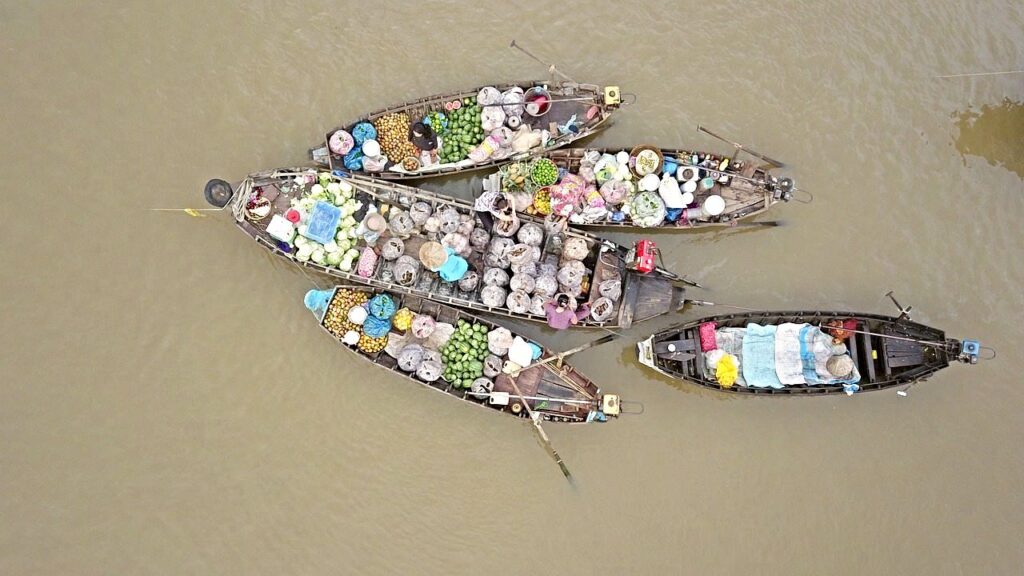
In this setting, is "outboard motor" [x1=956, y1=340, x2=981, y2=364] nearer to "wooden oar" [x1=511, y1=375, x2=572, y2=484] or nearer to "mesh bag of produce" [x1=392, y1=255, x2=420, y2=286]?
"wooden oar" [x1=511, y1=375, x2=572, y2=484]

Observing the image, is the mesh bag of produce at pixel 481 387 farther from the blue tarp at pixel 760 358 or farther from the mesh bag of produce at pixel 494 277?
the blue tarp at pixel 760 358

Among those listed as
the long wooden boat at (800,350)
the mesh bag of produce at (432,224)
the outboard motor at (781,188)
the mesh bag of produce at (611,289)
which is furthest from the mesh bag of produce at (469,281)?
the outboard motor at (781,188)

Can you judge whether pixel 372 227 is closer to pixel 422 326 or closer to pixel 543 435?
pixel 422 326

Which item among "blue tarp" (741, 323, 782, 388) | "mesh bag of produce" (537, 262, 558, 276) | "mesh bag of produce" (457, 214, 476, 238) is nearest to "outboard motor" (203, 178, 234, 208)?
"mesh bag of produce" (457, 214, 476, 238)

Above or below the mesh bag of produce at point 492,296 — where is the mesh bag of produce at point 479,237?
above

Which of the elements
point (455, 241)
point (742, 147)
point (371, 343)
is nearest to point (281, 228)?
point (371, 343)

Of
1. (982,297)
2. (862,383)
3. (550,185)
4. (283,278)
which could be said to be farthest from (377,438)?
(982,297)
